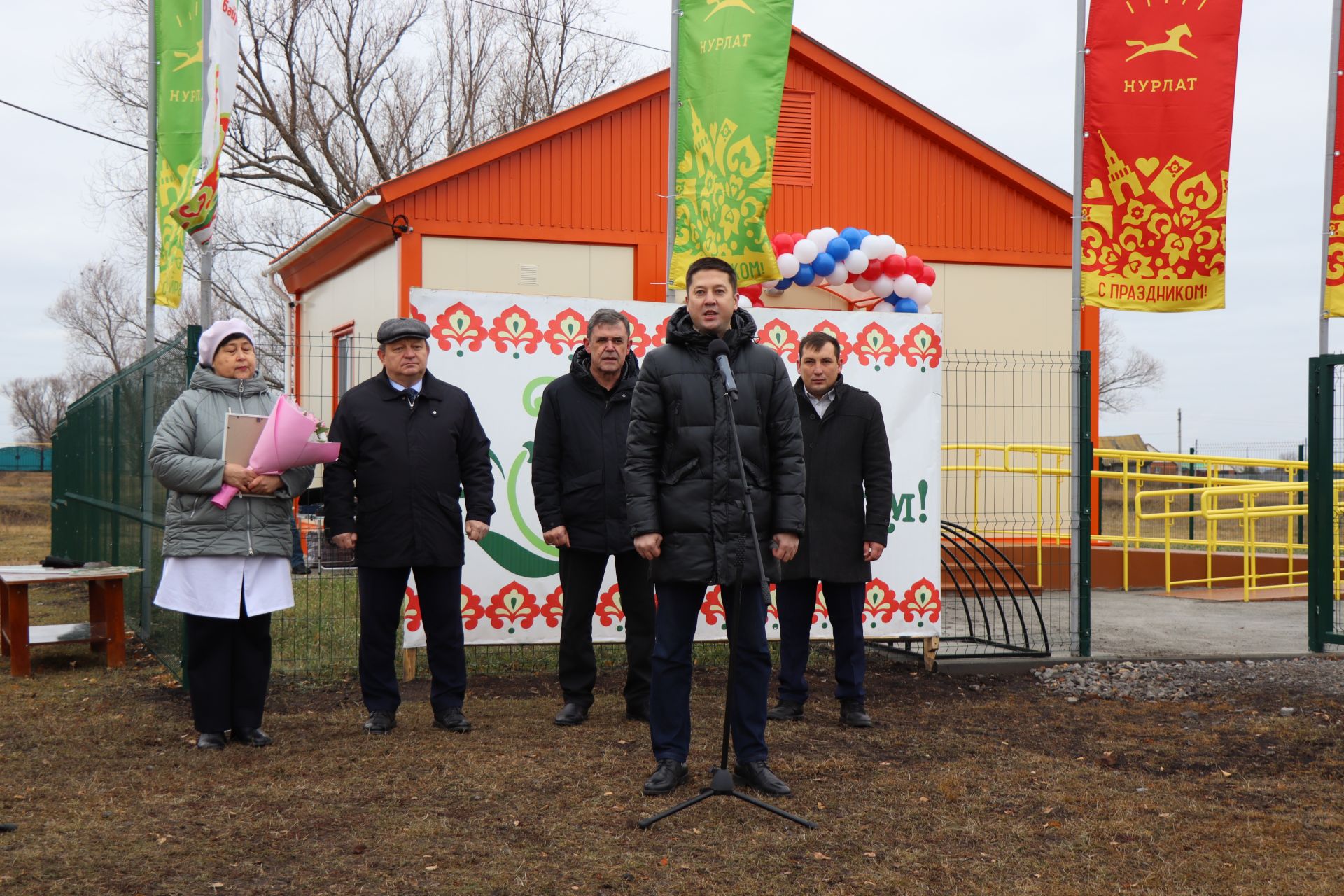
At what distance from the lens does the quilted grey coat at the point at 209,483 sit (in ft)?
18.3

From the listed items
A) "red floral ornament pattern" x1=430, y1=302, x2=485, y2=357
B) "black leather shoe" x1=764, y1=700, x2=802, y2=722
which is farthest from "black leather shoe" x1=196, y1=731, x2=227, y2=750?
"black leather shoe" x1=764, y1=700, x2=802, y2=722

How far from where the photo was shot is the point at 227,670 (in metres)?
5.80

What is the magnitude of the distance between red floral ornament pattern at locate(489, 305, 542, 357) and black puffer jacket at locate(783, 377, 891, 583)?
5.79 ft

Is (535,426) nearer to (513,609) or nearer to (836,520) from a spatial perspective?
(513,609)

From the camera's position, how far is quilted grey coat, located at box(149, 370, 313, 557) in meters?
5.59

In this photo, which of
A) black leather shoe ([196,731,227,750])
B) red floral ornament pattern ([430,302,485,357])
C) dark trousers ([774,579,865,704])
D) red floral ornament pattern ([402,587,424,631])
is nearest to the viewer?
black leather shoe ([196,731,227,750])

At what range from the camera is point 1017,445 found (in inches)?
515

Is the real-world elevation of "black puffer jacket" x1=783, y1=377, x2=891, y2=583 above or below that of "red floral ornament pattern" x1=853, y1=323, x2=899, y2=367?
below

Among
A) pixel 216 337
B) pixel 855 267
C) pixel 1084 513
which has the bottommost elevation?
pixel 1084 513

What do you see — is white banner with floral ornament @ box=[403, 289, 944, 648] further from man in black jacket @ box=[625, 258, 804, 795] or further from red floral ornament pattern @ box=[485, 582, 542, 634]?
man in black jacket @ box=[625, 258, 804, 795]

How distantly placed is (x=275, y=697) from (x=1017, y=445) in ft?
27.9

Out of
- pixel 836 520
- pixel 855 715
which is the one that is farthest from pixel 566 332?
pixel 855 715

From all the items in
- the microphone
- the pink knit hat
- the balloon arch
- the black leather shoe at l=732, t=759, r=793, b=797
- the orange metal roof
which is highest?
the orange metal roof

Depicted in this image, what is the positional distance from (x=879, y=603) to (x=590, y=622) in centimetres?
238
